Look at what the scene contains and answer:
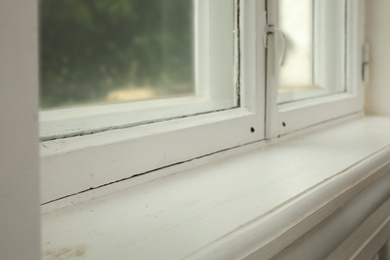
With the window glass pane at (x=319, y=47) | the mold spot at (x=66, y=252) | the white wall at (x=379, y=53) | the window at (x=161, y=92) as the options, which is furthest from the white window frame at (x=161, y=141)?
the white wall at (x=379, y=53)

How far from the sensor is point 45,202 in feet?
2.06

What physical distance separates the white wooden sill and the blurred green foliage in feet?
0.61

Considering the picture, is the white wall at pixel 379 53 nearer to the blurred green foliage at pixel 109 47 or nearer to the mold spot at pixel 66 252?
the blurred green foliage at pixel 109 47

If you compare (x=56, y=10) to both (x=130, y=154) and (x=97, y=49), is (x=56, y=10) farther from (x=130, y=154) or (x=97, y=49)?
(x=130, y=154)

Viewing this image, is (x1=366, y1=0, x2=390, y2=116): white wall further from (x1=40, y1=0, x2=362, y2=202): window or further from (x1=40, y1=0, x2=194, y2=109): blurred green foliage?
(x1=40, y1=0, x2=194, y2=109): blurred green foliage

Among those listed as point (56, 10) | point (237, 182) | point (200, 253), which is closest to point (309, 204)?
point (237, 182)

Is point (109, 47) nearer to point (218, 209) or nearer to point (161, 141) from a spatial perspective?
point (161, 141)

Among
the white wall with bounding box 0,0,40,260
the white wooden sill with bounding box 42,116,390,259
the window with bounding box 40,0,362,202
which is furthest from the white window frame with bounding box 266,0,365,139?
the white wall with bounding box 0,0,40,260

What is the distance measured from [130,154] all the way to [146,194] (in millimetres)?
74

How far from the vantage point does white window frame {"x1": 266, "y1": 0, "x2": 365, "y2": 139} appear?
3.70ft

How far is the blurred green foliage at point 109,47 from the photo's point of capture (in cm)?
73

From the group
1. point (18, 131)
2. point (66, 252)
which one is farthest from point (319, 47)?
point (18, 131)

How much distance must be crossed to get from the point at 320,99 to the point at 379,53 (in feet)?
1.27

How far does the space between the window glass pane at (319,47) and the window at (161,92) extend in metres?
0.25
